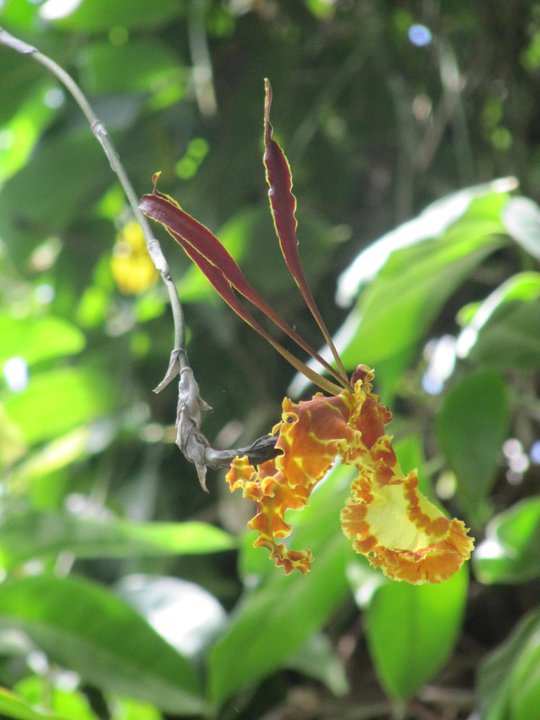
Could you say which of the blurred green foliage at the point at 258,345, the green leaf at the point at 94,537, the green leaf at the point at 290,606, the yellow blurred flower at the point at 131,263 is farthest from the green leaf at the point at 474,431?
the yellow blurred flower at the point at 131,263

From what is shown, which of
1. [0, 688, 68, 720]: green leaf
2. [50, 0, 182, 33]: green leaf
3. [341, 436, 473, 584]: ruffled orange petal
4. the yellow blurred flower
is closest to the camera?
[341, 436, 473, 584]: ruffled orange petal

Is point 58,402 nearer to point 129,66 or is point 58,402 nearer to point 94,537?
point 94,537

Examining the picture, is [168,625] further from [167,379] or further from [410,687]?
[167,379]

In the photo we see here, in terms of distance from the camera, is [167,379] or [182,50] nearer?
[167,379]

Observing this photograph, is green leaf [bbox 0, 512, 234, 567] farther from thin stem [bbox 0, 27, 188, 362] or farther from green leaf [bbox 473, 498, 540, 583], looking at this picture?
thin stem [bbox 0, 27, 188, 362]

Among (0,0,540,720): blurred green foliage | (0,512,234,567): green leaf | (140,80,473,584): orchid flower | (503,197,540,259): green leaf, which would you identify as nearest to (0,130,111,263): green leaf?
(0,0,540,720): blurred green foliage

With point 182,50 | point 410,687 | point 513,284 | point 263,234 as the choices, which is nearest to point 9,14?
point 182,50
